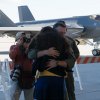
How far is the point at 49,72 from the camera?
600 cm

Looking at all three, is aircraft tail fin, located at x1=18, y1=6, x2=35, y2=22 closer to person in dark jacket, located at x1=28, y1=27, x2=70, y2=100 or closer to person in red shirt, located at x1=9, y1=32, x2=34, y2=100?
person in red shirt, located at x1=9, y1=32, x2=34, y2=100

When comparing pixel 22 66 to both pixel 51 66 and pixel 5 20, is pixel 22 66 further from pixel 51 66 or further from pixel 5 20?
pixel 5 20

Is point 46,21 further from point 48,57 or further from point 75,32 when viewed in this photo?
point 48,57

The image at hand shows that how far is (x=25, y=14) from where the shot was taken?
48.9m

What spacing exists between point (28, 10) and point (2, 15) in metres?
11.7

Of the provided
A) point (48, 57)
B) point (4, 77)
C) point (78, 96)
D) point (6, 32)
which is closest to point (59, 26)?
point (48, 57)

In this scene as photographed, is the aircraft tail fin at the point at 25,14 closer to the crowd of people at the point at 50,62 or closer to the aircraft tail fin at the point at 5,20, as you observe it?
the aircraft tail fin at the point at 5,20

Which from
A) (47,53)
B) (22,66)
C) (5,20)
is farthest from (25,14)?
(47,53)

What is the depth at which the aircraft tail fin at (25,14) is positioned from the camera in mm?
48188

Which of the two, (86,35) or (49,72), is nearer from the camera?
(49,72)

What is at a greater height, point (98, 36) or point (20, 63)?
point (20, 63)

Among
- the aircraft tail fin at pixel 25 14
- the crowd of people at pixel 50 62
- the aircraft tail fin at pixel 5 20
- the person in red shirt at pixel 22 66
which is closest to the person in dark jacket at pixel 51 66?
the crowd of people at pixel 50 62

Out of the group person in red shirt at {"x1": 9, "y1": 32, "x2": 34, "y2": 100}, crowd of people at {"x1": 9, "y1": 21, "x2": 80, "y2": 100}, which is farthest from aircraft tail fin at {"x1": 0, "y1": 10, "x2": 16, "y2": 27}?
crowd of people at {"x1": 9, "y1": 21, "x2": 80, "y2": 100}

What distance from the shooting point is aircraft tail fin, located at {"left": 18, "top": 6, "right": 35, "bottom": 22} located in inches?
1897
